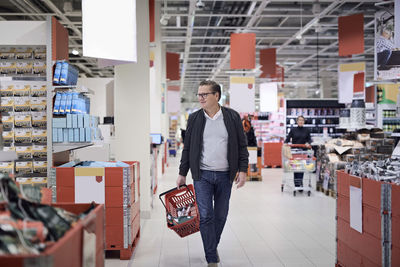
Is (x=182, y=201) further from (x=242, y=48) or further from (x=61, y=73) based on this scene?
(x=242, y=48)

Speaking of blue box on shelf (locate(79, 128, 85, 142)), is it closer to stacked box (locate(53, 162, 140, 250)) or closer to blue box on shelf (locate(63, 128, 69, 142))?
blue box on shelf (locate(63, 128, 69, 142))

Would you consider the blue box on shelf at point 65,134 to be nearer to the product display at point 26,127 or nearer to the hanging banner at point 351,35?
the product display at point 26,127

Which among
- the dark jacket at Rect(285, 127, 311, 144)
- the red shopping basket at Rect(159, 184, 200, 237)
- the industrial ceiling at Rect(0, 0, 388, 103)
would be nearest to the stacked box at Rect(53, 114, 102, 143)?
the red shopping basket at Rect(159, 184, 200, 237)

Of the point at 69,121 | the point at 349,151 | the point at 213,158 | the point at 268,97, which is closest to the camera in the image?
the point at 213,158

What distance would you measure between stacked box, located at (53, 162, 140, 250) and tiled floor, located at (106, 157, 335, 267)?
26 centimetres

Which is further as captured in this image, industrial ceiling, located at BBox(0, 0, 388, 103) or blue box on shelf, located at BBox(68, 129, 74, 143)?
industrial ceiling, located at BBox(0, 0, 388, 103)

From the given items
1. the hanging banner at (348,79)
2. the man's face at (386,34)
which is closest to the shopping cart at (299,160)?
the man's face at (386,34)

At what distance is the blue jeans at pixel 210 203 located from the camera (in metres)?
3.71

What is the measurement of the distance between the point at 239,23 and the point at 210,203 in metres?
10.1

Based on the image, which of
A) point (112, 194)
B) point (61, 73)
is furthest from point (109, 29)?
point (112, 194)

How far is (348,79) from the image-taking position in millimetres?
11312

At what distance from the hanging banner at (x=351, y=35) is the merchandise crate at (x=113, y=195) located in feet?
23.6

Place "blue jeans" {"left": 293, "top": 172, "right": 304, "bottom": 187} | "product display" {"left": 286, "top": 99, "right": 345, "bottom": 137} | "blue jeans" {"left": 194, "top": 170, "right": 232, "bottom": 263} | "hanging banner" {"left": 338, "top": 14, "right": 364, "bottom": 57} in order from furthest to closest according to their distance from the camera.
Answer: "product display" {"left": 286, "top": 99, "right": 345, "bottom": 137} → "hanging banner" {"left": 338, "top": 14, "right": 364, "bottom": 57} → "blue jeans" {"left": 293, "top": 172, "right": 304, "bottom": 187} → "blue jeans" {"left": 194, "top": 170, "right": 232, "bottom": 263}

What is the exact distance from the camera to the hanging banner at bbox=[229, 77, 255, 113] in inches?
401
